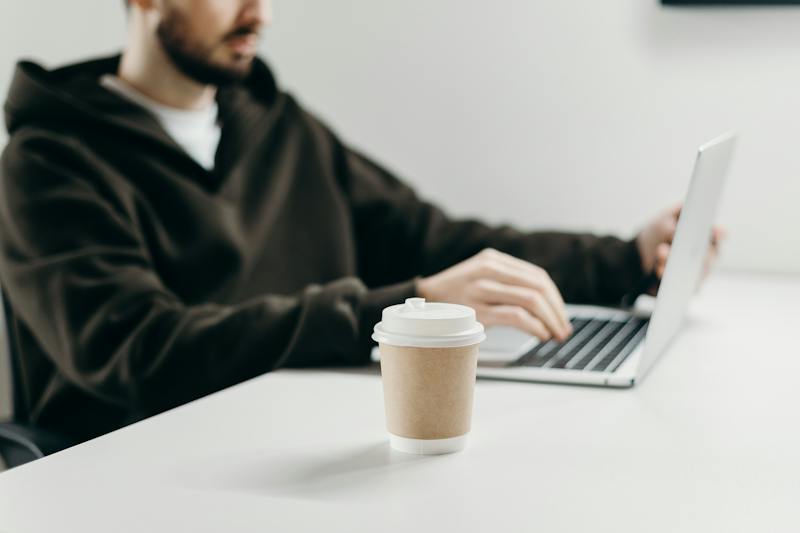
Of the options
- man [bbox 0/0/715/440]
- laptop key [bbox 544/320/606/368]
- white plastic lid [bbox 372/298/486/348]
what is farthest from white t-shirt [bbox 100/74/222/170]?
white plastic lid [bbox 372/298/486/348]

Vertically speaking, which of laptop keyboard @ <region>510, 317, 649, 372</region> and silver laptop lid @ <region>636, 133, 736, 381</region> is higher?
silver laptop lid @ <region>636, 133, 736, 381</region>

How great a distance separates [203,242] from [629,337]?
0.61 m

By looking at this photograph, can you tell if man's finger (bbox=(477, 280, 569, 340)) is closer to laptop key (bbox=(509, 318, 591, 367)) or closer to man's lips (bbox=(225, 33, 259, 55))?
laptop key (bbox=(509, 318, 591, 367))

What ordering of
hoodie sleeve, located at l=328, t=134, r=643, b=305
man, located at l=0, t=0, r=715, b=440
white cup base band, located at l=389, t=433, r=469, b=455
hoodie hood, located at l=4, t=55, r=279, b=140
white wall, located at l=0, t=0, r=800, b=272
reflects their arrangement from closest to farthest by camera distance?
white cup base band, located at l=389, t=433, r=469, b=455 < man, located at l=0, t=0, r=715, b=440 < hoodie hood, located at l=4, t=55, r=279, b=140 < hoodie sleeve, located at l=328, t=134, r=643, b=305 < white wall, located at l=0, t=0, r=800, b=272

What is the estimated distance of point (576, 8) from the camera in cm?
174

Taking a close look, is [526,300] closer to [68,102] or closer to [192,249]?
[192,249]

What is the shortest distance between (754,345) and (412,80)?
3.33 ft

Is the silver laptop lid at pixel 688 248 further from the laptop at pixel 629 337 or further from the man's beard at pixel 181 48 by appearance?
the man's beard at pixel 181 48

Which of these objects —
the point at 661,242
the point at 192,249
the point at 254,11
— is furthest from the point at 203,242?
the point at 661,242

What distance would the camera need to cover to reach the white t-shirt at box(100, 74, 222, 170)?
147 centimetres

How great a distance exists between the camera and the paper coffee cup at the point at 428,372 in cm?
67

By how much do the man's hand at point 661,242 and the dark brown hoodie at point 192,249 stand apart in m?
0.02

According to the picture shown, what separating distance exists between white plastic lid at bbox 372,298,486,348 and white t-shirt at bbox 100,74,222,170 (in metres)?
0.85

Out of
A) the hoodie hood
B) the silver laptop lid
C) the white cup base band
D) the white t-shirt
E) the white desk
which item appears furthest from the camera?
the white t-shirt
